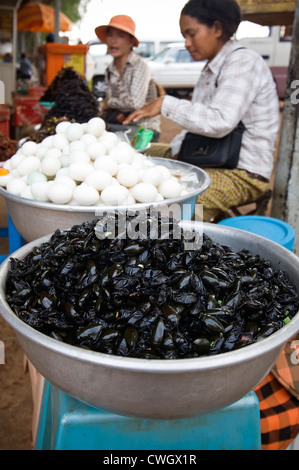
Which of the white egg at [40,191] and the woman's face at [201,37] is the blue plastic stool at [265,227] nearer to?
the white egg at [40,191]

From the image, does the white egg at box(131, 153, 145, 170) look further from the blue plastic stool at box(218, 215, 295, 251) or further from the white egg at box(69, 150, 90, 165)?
the blue plastic stool at box(218, 215, 295, 251)

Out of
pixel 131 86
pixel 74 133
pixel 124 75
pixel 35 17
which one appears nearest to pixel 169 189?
pixel 74 133

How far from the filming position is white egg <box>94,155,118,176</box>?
160 cm

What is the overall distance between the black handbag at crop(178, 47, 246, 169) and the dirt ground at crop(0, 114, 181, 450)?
1178mm

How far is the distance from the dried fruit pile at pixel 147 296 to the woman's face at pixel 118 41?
3.00 meters

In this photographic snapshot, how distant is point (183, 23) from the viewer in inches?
99.2

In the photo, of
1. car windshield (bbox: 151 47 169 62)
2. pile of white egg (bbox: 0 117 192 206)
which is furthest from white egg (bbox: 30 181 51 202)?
car windshield (bbox: 151 47 169 62)

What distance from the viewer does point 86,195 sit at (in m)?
1.46

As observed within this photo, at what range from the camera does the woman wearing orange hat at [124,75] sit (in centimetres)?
359

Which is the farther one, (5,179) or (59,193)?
(5,179)

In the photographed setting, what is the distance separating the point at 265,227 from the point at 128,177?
80 centimetres

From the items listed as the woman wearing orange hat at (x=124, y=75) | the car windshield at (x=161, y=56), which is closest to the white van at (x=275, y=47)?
the car windshield at (x=161, y=56)

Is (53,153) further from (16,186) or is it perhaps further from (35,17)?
(35,17)

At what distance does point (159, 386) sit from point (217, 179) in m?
1.93
